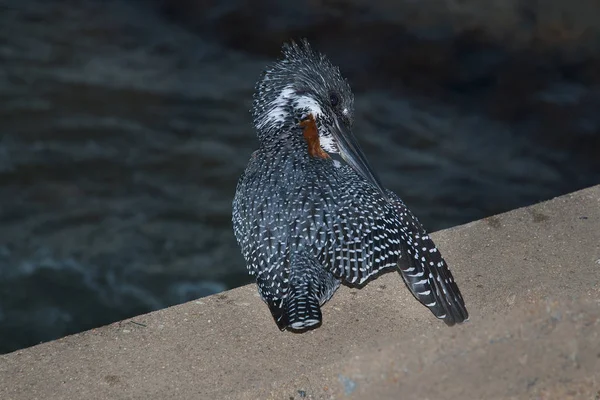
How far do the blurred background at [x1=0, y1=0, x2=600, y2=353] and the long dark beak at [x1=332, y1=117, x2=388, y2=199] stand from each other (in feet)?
6.65

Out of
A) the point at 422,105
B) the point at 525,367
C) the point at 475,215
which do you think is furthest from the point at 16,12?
the point at 525,367

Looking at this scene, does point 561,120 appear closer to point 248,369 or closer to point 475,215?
point 475,215

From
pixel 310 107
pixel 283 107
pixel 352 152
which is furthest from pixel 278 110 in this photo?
pixel 352 152

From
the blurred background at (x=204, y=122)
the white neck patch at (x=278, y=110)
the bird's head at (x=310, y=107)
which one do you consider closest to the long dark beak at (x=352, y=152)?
the bird's head at (x=310, y=107)

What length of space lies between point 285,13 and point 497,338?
4.63 m

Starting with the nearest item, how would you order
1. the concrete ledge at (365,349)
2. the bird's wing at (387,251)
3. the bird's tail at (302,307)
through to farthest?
the bird's tail at (302,307) < the concrete ledge at (365,349) < the bird's wing at (387,251)

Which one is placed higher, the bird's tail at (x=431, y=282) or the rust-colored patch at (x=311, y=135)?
the rust-colored patch at (x=311, y=135)

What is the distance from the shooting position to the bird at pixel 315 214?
3777 mm

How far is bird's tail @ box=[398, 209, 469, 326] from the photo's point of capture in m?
3.97

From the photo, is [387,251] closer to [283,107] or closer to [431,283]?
[431,283]

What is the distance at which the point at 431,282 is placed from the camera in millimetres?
3982

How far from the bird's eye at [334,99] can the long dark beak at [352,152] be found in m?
0.07

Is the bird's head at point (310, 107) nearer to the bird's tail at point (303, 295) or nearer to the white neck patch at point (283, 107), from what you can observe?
the white neck patch at point (283, 107)

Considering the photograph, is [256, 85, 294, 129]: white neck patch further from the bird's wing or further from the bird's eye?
the bird's wing
